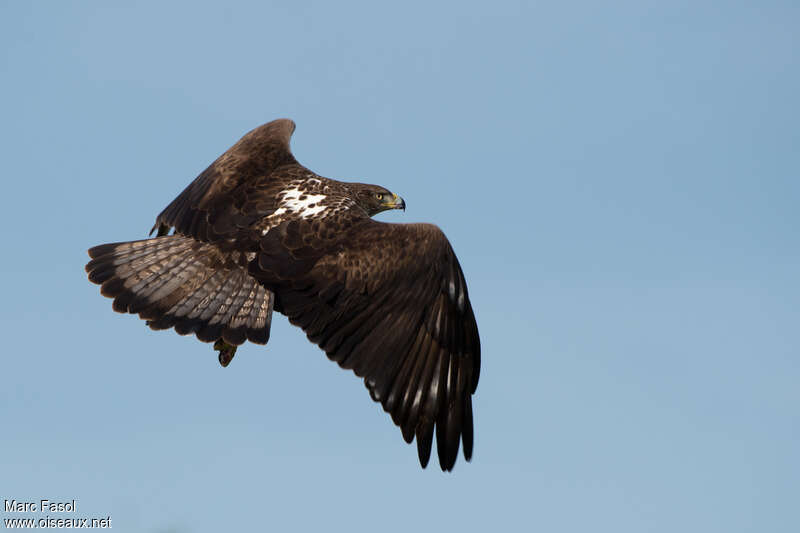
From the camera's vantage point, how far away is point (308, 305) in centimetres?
1223

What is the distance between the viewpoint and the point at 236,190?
45.3 feet

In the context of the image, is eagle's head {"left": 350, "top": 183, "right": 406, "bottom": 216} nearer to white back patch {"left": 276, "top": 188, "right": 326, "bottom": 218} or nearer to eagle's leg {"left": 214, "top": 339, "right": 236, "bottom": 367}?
white back patch {"left": 276, "top": 188, "right": 326, "bottom": 218}

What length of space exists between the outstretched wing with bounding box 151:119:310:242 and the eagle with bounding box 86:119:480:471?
1.2 inches

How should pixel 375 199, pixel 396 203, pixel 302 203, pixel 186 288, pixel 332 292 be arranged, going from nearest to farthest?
pixel 332 292, pixel 186 288, pixel 302 203, pixel 375 199, pixel 396 203

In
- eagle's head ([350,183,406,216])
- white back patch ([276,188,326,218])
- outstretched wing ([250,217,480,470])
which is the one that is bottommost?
outstretched wing ([250,217,480,470])

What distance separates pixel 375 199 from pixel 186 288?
3.61 metres

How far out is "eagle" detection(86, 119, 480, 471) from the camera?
479 inches

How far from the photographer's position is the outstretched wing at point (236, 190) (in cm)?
1333

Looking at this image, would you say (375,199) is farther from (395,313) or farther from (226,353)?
(395,313)

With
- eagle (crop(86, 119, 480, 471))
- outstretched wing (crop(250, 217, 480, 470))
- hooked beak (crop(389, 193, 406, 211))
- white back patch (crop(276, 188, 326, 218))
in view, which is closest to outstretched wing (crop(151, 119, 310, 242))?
eagle (crop(86, 119, 480, 471))

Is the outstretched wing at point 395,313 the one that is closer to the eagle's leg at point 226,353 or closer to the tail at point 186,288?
the tail at point 186,288

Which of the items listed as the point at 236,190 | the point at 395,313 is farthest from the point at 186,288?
the point at 395,313

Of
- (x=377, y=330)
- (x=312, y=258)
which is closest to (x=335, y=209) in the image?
(x=312, y=258)

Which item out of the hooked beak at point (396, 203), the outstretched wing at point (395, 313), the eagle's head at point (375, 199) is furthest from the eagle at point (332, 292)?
the hooked beak at point (396, 203)
